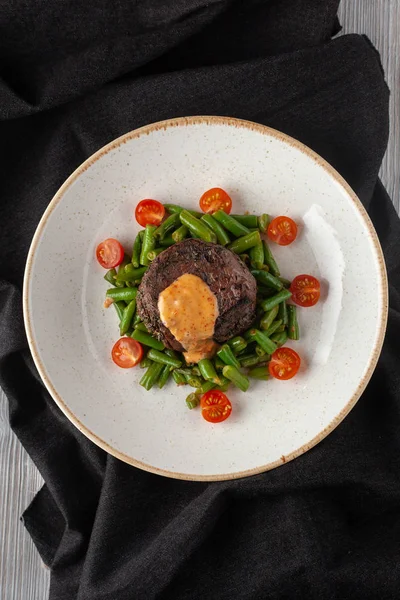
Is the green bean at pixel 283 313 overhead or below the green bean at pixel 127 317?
below

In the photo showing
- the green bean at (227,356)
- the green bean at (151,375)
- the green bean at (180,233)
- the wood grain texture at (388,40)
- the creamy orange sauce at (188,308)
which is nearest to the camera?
the creamy orange sauce at (188,308)

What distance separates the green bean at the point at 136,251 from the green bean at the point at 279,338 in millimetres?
1108

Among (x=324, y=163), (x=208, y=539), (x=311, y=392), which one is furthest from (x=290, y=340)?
(x=208, y=539)

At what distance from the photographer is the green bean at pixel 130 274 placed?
4.49 metres

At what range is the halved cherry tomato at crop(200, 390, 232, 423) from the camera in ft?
14.6

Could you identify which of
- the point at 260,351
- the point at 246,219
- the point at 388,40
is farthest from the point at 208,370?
the point at 388,40

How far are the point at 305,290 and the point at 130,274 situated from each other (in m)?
1.26

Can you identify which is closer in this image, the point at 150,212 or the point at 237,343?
the point at 237,343

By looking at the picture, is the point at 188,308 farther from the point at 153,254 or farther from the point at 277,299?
the point at 277,299

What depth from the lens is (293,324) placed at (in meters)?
4.51

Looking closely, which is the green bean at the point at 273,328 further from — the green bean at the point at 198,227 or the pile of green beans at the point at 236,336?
the green bean at the point at 198,227

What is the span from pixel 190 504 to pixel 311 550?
36.5 inches

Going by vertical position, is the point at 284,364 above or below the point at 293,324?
below

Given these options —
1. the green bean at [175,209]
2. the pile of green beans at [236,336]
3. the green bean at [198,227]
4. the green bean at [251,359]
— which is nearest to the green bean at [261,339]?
the pile of green beans at [236,336]
